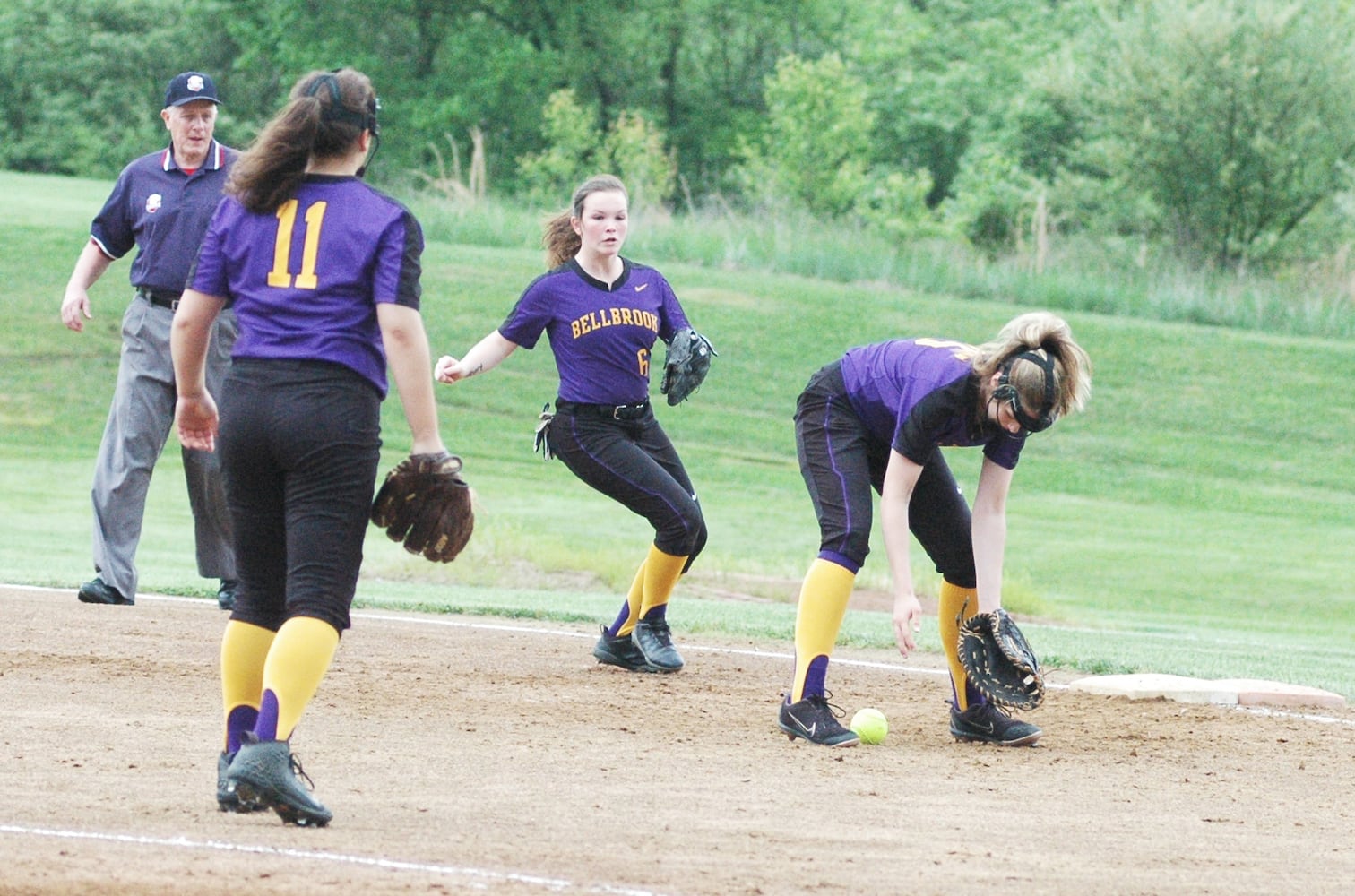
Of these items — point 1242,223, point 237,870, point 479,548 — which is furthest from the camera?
point 1242,223

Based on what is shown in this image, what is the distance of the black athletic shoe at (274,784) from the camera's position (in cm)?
456

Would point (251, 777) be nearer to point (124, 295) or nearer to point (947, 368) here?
point (947, 368)

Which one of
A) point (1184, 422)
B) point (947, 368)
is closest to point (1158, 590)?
point (1184, 422)

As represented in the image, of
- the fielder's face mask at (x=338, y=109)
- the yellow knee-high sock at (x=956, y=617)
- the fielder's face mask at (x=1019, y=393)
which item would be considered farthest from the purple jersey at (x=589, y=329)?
the fielder's face mask at (x=338, y=109)

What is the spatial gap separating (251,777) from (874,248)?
82.8 feet

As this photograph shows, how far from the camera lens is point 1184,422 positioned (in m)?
23.3

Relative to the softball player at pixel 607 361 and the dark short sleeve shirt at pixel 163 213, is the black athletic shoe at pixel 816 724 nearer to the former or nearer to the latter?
the softball player at pixel 607 361

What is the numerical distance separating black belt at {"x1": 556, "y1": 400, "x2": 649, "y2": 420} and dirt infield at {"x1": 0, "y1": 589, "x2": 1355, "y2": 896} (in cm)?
114

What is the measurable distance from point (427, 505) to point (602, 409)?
2.82 meters

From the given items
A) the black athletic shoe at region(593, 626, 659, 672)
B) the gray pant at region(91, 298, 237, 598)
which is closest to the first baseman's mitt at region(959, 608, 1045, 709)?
the black athletic shoe at region(593, 626, 659, 672)

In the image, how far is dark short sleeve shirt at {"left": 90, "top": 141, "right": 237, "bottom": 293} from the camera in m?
8.22

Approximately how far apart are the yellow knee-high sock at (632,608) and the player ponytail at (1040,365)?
95.9 inches

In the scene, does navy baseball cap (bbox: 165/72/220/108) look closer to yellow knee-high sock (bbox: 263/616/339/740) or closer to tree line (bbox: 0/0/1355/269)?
yellow knee-high sock (bbox: 263/616/339/740)

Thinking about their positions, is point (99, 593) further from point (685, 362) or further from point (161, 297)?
point (685, 362)
